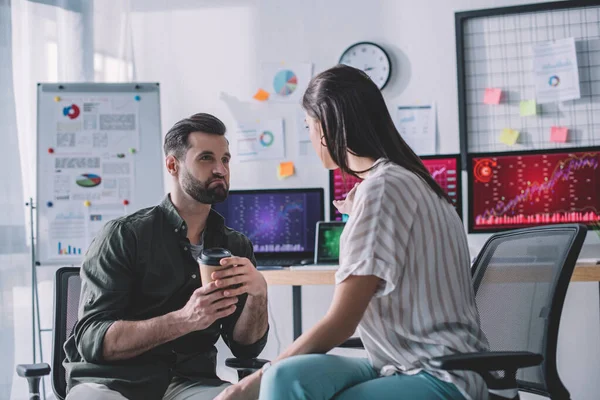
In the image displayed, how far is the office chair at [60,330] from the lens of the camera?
180cm

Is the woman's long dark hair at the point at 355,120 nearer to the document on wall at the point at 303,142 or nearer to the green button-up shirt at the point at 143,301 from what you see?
the green button-up shirt at the point at 143,301

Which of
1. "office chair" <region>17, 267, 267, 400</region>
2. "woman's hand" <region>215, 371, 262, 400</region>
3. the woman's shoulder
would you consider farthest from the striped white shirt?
"office chair" <region>17, 267, 267, 400</region>

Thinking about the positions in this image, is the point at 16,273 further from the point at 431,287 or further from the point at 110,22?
the point at 431,287

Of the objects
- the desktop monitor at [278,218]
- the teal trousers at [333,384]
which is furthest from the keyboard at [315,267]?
the teal trousers at [333,384]

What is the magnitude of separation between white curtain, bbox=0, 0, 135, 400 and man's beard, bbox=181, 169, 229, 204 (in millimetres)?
1593

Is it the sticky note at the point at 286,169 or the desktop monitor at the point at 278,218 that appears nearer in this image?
the desktop monitor at the point at 278,218

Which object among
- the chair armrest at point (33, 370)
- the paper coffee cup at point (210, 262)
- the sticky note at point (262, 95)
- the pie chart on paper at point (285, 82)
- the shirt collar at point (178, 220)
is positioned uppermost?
the pie chart on paper at point (285, 82)

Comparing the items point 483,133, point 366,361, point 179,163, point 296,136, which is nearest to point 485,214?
point 483,133

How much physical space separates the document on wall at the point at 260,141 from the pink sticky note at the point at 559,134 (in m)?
1.29

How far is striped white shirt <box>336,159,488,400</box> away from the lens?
4.13ft

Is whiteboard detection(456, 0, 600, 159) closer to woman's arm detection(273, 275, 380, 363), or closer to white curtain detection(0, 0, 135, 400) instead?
white curtain detection(0, 0, 135, 400)

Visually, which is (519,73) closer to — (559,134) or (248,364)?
(559,134)

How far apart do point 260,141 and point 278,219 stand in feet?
1.75

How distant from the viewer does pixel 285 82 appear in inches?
146
